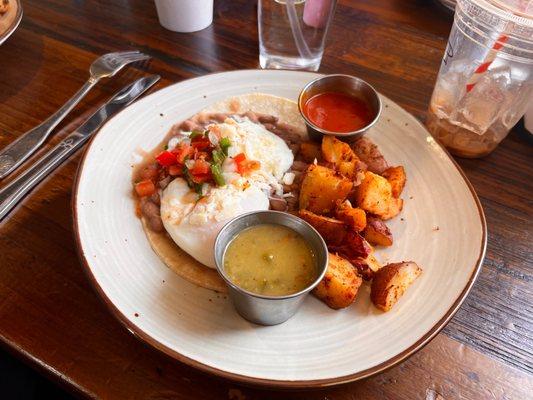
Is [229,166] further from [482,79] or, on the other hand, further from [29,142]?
[482,79]

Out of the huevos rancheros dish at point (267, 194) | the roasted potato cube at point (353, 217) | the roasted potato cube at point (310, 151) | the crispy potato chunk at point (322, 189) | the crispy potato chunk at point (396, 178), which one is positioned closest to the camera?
the huevos rancheros dish at point (267, 194)

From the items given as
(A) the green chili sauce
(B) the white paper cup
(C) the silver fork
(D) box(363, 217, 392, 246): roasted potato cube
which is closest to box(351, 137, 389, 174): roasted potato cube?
(D) box(363, 217, 392, 246): roasted potato cube

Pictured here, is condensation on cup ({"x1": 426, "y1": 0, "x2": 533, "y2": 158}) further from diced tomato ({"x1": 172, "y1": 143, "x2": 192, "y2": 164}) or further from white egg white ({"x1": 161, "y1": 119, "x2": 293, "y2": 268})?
diced tomato ({"x1": 172, "y1": 143, "x2": 192, "y2": 164})

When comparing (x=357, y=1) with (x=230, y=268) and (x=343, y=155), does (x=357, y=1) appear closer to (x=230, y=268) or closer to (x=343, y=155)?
(x=343, y=155)

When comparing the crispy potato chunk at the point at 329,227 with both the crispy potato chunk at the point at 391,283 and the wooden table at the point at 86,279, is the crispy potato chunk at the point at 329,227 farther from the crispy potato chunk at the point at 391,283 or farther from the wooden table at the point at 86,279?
the wooden table at the point at 86,279

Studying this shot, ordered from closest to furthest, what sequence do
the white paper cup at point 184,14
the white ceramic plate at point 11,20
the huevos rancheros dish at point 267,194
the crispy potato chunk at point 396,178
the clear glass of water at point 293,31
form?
the huevos rancheros dish at point 267,194, the crispy potato chunk at point 396,178, the white ceramic plate at point 11,20, the clear glass of water at point 293,31, the white paper cup at point 184,14

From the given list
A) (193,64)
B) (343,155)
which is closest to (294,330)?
(343,155)

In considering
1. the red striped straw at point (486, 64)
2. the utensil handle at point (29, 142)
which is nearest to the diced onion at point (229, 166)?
the utensil handle at point (29, 142)
